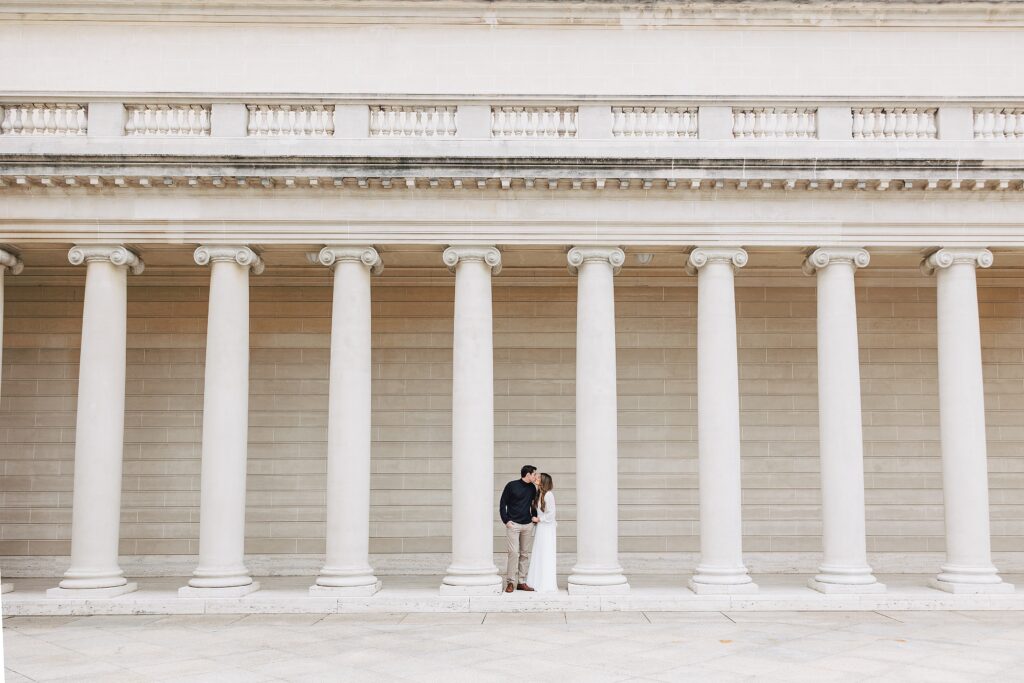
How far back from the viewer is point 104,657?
1529 cm

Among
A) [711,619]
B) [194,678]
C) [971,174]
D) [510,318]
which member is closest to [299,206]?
[510,318]

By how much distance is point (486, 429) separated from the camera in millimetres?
20938

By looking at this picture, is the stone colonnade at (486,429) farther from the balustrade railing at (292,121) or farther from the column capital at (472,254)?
the balustrade railing at (292,121)

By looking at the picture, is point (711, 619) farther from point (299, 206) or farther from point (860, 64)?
point (860, 64)

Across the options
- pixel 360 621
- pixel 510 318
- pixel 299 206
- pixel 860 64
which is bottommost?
pixel 360 621

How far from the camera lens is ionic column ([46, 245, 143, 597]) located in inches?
799

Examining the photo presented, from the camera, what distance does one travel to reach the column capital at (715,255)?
→ 69.7 ft

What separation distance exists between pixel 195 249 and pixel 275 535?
863cm

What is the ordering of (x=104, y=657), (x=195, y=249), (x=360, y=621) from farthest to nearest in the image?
(x=195, y=249) < (x=360, y=621) < (x=104, y=657)

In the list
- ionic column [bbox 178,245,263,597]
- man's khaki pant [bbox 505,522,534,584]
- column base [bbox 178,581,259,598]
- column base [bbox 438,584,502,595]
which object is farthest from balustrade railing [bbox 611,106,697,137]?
column base [bbox 178,581,259,598]

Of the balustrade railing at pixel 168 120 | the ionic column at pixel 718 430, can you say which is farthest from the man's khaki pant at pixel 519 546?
the balustrade railing at pixel 168 120

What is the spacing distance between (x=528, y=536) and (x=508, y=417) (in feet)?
18.3

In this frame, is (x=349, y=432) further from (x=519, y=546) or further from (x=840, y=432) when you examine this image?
(x=840, y=432)

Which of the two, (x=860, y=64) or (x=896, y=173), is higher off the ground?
(x=860, y=64)
